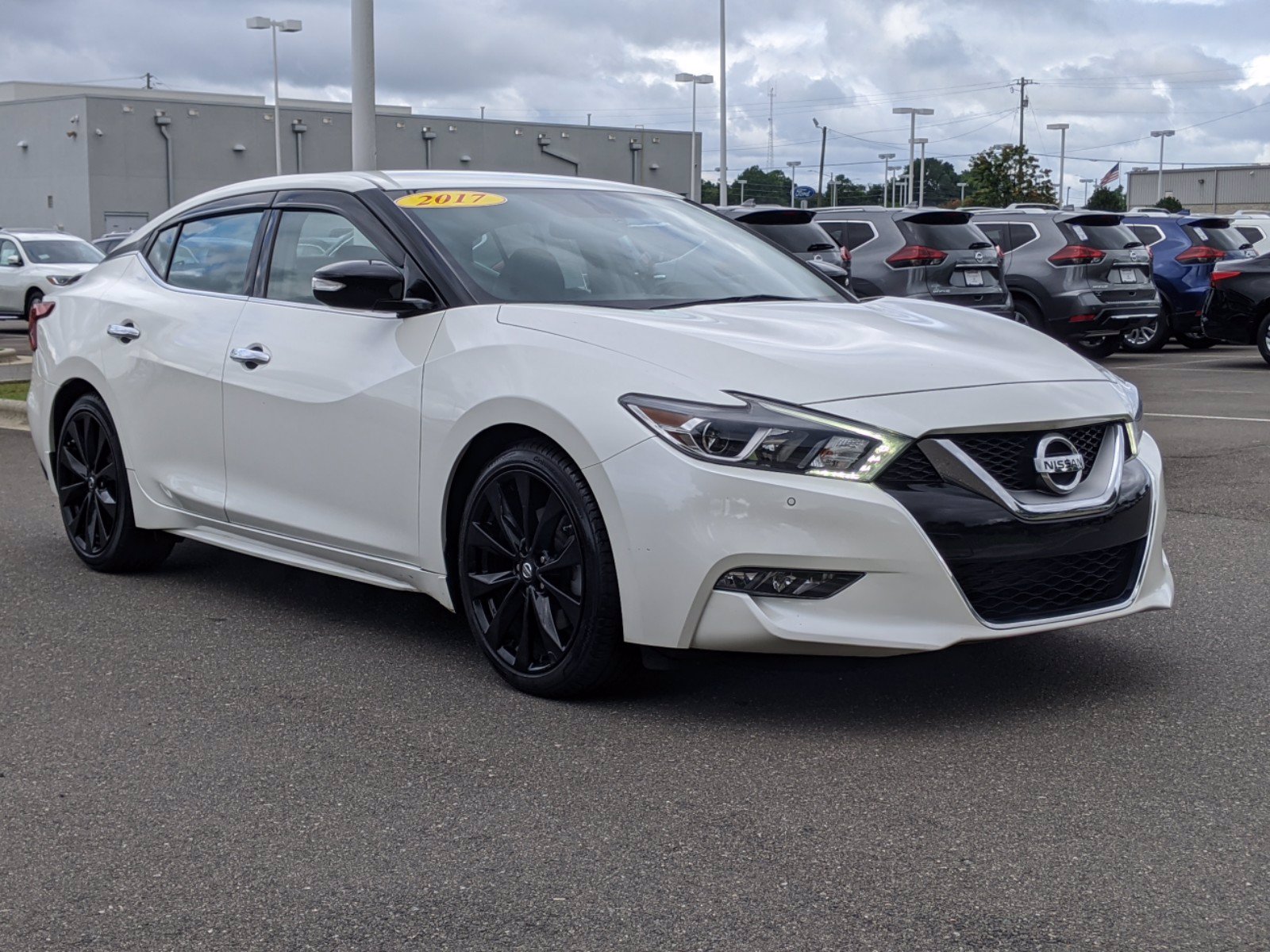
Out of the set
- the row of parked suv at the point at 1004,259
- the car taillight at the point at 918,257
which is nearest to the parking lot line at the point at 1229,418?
the row of parked suv at the point at 1004,259

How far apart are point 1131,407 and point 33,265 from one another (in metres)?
23.5

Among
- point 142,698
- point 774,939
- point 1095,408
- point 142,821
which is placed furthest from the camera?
point 142,698

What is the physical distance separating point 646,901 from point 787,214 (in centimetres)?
1330

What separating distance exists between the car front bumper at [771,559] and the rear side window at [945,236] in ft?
41.5

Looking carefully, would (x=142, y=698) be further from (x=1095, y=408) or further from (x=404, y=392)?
(x=1095, y=408)

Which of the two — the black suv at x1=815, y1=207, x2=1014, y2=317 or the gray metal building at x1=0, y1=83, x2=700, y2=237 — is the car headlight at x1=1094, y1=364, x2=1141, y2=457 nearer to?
the black suv at x1=815, y1=207, x2=1014, y2=317

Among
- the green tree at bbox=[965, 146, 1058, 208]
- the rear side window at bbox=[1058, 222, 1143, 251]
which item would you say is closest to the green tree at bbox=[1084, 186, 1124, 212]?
the green tree at bbox=[965, 146, 1058, 208]

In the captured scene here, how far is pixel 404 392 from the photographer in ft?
15.5

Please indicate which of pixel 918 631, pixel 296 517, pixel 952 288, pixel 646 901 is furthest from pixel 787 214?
pixel 646 901

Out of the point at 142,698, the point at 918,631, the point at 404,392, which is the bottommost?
the point at 142,698

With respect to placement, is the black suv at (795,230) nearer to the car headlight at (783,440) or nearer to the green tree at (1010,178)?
the car headlight at (783,440)

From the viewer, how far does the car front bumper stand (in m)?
3.88

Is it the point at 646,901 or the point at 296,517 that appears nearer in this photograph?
the point at 646,901

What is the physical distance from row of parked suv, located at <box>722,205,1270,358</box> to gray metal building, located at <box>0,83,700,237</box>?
35663mm
